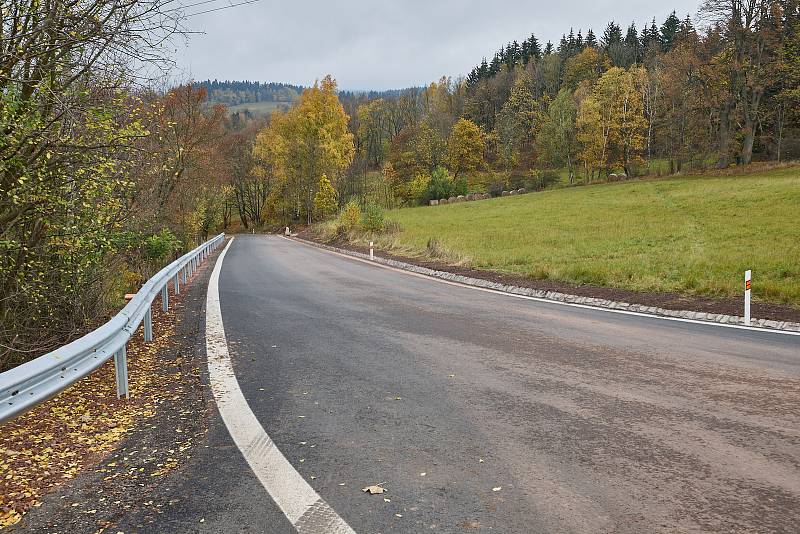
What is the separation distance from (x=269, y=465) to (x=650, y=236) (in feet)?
78.5

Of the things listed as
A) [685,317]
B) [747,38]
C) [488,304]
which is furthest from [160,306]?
[747,38]

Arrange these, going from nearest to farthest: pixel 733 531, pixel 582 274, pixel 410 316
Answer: pixel 733 531, pixel 410 316, pixel 582 274

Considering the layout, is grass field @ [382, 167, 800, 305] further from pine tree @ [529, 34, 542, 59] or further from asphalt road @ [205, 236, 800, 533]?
pine tree @ [529, 34, 542, 59]

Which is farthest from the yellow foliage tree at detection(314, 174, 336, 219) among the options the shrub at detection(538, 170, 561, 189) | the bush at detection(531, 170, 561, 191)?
the shrub at detection(538, 170, 561, 189)

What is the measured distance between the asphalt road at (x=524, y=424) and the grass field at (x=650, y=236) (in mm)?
6134

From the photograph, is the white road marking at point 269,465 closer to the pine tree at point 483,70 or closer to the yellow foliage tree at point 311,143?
the yellow foliage tree at point 311,143

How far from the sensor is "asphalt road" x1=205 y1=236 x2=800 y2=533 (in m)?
2.83

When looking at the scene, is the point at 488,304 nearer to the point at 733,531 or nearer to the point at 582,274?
the point at 582,274

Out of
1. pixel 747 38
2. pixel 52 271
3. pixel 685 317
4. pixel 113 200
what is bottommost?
pixel 685 317

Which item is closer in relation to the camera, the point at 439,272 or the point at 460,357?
the point at 460,357

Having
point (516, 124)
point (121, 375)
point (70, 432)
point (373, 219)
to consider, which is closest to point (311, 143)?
point (373, 219)

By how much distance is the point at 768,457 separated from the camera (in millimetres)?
3436

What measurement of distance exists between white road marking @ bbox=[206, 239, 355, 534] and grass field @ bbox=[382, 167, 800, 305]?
1034 cm

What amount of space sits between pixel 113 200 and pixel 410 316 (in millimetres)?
4659
